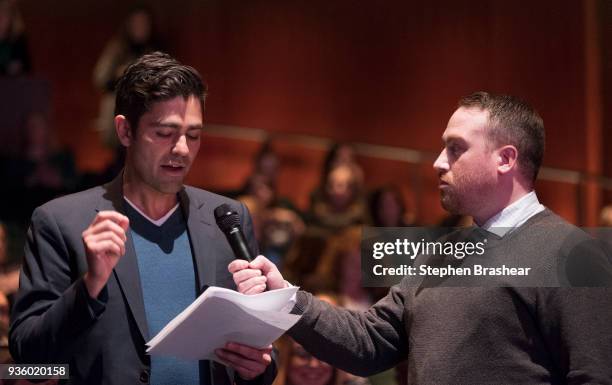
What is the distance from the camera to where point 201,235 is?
2.49m

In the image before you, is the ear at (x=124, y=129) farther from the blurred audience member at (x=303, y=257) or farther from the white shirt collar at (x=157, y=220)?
the blurred audience member at (x=303, y=257)

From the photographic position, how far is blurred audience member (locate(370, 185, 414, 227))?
6.00m

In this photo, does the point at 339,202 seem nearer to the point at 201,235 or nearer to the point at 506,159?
the point at 506,159

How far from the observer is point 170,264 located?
2432 millimetres

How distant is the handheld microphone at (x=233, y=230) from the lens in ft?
7.88

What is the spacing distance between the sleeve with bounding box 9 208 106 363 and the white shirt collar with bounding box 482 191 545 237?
0.95 m

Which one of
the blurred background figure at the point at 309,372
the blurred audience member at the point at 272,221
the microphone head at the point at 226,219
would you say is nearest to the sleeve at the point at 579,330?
the microphone head at the point at 226,219

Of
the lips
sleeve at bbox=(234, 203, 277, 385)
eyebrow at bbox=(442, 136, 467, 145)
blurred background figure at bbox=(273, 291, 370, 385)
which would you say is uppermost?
eyebrow at bbox=(442, 136, 467, 145)

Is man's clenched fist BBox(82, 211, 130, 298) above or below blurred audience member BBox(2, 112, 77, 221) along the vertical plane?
above

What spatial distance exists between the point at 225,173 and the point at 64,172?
266cm

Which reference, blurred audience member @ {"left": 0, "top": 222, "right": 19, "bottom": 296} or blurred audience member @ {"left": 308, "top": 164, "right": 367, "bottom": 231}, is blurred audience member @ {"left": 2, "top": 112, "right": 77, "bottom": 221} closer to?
blurred audience member @ {"left": 308, "top": 164, "right": 367, "bottom": 231}

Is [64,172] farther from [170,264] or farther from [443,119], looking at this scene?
[170,264]

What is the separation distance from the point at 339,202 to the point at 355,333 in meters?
3.80

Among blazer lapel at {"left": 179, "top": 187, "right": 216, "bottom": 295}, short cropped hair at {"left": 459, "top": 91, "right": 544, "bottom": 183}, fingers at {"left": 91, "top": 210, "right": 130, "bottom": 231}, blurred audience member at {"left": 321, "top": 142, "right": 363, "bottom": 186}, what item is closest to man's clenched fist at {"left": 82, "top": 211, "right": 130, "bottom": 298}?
fingers at {"left": 91, "top": 210, "right": 130, "bottom": 231}
